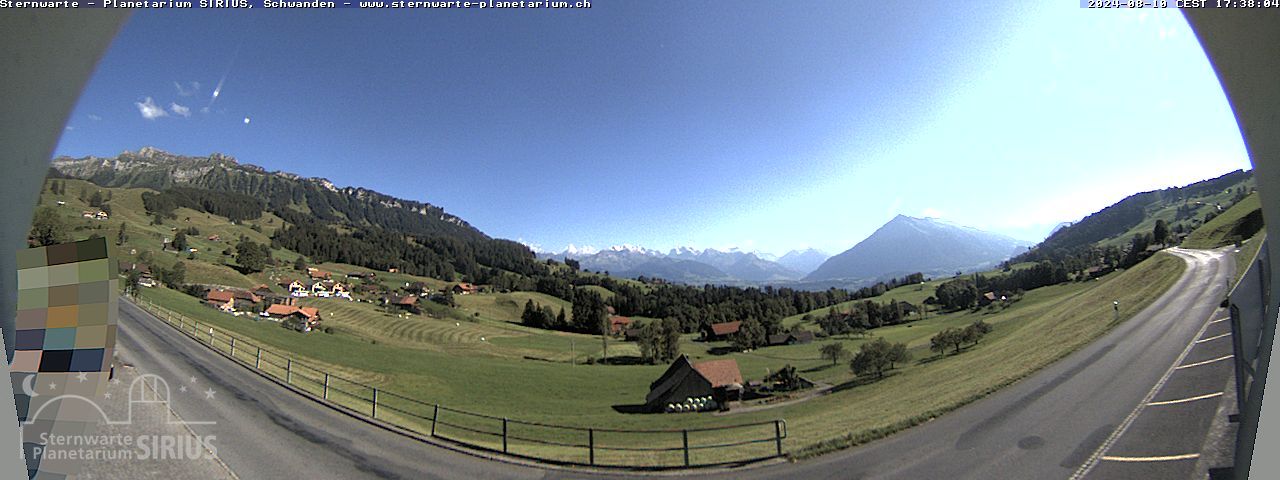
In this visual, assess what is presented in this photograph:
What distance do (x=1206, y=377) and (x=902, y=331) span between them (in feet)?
6.05

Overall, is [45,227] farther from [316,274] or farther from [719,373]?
[719,373]

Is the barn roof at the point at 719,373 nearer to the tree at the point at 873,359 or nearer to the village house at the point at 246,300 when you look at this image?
the tree at the point at 873,359

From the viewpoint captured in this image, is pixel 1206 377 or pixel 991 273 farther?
pixel 991 273

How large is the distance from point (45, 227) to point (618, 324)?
17.0 feet

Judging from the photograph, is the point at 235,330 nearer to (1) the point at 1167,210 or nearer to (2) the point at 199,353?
(2) the point at 199,353

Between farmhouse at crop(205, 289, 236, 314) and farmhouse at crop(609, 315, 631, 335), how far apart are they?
358 cm

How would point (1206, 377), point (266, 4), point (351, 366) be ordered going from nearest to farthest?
point (1206, 377)
point (266, 4)
point (351, 366)

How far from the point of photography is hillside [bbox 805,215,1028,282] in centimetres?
336

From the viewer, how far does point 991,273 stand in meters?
3.20

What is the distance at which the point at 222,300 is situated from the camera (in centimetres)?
332

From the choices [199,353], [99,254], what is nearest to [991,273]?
[199,353]

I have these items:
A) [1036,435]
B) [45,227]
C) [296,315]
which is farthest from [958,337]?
[45,227]

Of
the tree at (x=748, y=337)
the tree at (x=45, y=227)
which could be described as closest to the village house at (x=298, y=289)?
the tree at (x=45, y=227)

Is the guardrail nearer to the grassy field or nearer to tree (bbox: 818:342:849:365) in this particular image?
the grassy field
